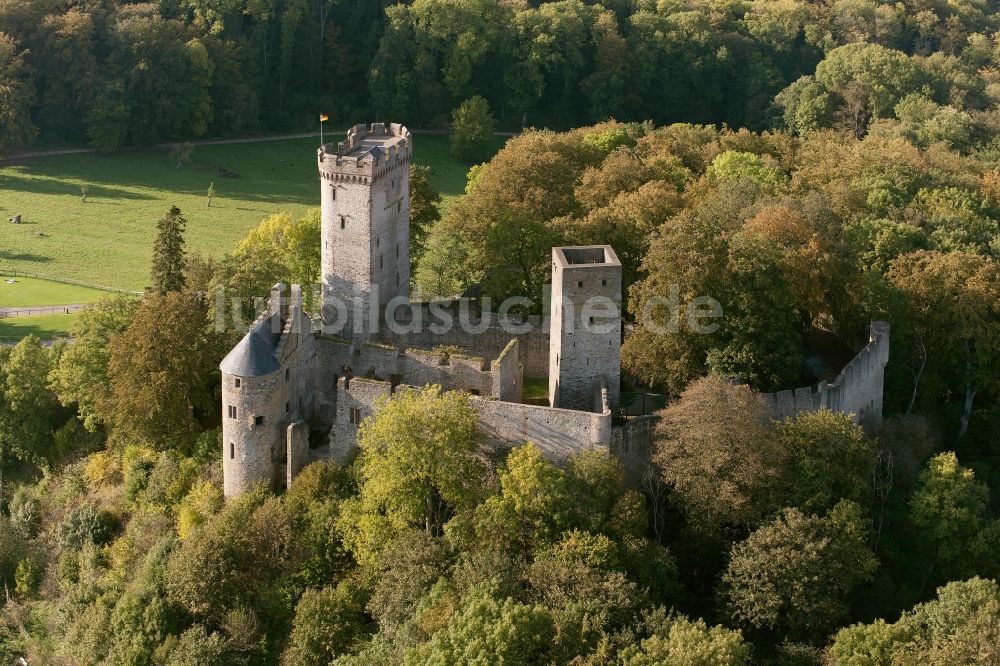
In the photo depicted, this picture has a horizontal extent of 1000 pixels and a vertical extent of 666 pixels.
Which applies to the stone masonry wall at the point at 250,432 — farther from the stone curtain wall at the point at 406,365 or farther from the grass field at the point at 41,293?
the grass field at the point at 41,293

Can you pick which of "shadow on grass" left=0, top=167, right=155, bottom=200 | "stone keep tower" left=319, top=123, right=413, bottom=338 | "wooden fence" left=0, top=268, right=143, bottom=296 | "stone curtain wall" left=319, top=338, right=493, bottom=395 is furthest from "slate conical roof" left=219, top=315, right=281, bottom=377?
"shadow on grass" left=0, top=167, right=155, bottom=200

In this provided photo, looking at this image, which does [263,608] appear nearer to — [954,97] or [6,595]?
[6,595]

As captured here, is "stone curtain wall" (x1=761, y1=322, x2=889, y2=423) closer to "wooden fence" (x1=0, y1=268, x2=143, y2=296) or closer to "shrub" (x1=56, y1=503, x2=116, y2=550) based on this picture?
"shrub" (x1=56, y1=503, x2=116, y2=550)

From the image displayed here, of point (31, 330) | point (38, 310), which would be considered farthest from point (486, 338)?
point (38, 310)

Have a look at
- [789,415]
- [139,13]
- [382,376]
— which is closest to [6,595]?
[382,376]

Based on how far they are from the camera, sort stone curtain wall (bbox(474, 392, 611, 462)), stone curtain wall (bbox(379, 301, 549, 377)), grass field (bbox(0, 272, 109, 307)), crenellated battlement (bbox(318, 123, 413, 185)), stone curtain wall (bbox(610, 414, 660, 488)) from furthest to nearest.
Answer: grass field (bbox(0, 272, 109, 307)) → stone curtain wall (bbox(379, 301, 549, 377)) → crenellated battlement (bbox(318, 123, 413, 185)) → stone curtain wall (bbox(610, 414, 660, 488)) → stone curtain wall (bbox(474, 392, 611, 462))
